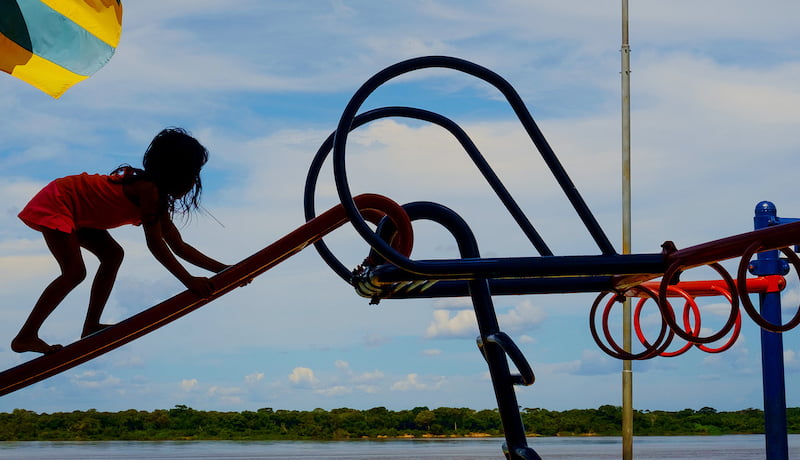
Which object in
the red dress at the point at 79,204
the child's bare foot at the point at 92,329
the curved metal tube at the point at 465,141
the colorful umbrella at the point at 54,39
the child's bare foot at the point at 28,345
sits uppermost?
the colorful umbrella at the point at 54,39

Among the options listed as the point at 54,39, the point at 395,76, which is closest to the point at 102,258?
the point at 395,76

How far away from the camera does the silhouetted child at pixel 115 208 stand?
3572 mm

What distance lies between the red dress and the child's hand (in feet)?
1.42

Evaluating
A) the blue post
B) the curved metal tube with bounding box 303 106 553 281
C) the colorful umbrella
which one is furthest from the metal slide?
the colorful umbrella

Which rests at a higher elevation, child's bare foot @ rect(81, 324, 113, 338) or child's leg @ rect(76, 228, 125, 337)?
child's leg @ rect(76, 228, 125, 337)

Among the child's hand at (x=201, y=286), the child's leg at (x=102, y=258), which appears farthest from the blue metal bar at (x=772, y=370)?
the child's leg at (x=102, y=258)

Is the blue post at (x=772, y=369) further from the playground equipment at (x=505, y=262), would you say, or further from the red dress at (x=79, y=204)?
the red dress at (x=79, y=204)

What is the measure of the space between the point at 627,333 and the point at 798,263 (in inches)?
201

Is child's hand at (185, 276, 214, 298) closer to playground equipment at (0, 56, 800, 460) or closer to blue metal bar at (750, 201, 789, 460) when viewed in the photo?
playground equipment at (0, 56, 800, 460)

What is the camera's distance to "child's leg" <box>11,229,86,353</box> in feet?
11.6

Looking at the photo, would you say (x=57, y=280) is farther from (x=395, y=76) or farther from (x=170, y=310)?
(x=395, y=76)

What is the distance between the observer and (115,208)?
3631 mm

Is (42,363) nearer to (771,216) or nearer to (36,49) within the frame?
(36,49)

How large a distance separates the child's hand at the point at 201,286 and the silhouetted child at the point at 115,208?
21 cm
